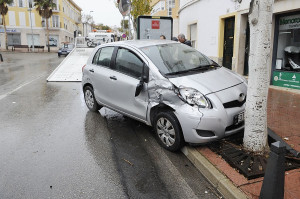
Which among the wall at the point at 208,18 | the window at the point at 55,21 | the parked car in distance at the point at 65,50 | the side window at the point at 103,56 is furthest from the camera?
the window at the point at 55,21

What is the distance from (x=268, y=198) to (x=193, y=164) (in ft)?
4.73

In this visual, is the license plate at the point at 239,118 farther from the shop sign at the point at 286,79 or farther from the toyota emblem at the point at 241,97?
the shop sign at the point at 286,79

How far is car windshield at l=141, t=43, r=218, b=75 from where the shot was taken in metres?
4.79

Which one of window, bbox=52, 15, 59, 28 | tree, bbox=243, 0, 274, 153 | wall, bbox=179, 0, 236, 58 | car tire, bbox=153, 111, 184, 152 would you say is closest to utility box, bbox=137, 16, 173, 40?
wall, bbox=179, 0, 236, 58

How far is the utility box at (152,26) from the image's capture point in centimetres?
1333

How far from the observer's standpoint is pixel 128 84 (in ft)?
16.8

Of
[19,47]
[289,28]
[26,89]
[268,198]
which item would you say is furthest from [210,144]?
[19,47]

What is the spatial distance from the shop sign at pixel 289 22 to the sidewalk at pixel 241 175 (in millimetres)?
3907

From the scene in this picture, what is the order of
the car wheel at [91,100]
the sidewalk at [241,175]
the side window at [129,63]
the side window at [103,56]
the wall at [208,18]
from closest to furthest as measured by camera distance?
the sidewalk at [241,175]
the side window at [129,63]
the side window at [103,56]
the car wheel at [91,100]
the wall at [208,18]

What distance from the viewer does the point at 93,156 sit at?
4309 mm

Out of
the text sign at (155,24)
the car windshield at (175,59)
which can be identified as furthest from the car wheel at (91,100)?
the text sign at (155,24)

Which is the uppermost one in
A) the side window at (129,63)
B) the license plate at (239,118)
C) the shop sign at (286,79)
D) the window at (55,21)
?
the window at (55,21)

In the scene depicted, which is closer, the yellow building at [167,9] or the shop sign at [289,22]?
the shop sign at [289,22]

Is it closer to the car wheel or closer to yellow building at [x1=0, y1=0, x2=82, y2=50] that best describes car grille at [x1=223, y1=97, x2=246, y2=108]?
the car wheel
